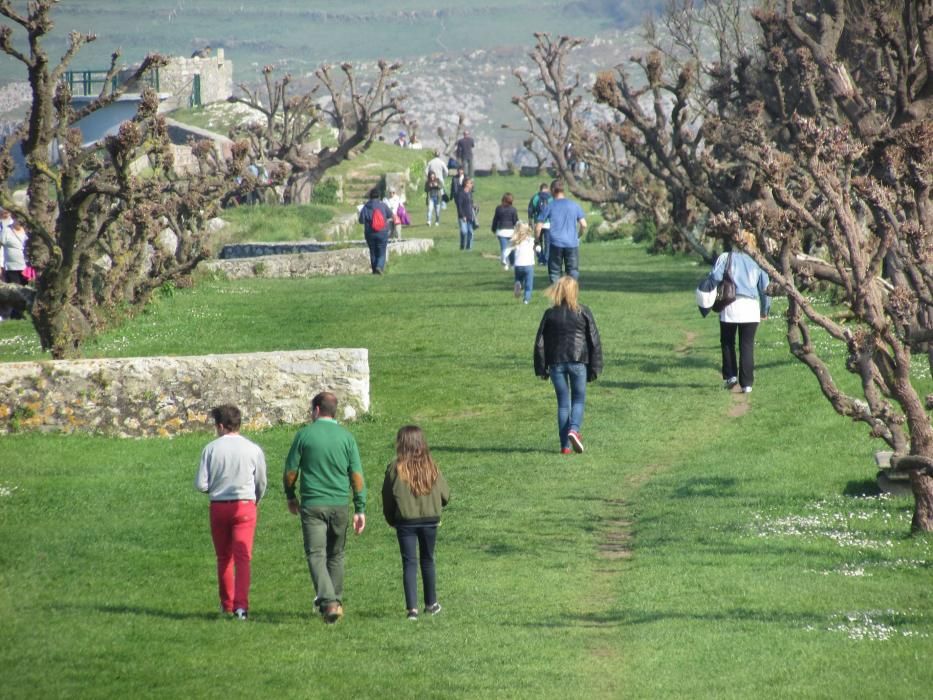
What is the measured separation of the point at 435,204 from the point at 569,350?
126 feet

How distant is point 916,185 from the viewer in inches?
554

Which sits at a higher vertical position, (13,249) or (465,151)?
(465,151)

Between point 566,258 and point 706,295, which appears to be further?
point 566,258

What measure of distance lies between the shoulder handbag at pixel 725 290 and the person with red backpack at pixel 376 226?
15774mm

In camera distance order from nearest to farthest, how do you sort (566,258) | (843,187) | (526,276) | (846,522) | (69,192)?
(846,522), (843,187), (69,192), (566,258), (526,276)

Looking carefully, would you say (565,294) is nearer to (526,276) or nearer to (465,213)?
(526,276)

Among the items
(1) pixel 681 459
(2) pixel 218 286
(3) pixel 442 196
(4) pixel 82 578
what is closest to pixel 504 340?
(1) pixel 681 459

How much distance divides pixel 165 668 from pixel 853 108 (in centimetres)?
1689

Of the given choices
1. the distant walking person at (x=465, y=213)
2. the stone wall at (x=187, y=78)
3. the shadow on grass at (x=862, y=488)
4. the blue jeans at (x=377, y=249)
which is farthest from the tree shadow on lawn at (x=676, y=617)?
the stone wall at (x=187, y=78)

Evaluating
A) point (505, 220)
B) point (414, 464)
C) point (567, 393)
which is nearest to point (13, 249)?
point (505, 220)

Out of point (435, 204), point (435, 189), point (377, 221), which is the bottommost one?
point (377, 221)

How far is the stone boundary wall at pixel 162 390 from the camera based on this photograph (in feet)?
62.6

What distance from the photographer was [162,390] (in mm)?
19312

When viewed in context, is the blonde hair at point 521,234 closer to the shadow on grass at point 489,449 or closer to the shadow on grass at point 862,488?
the shadow on grass at point 489,449
